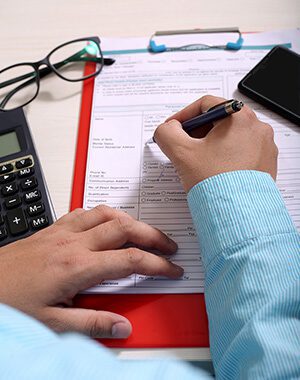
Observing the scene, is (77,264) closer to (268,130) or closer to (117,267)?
(117,267)

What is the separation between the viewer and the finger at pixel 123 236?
1.71ft

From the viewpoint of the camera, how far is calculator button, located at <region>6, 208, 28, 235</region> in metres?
0.54

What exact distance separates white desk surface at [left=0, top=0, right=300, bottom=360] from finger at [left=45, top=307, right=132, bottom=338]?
308 mm

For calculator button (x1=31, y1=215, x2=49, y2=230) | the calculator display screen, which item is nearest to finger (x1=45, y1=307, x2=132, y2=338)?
calculator button (x1=31, y1=215, x2=49, y2=230)

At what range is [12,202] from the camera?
0.55 meters

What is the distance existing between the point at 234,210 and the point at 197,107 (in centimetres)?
17

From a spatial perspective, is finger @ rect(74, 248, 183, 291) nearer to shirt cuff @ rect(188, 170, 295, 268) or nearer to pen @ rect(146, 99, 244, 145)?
shirt cuff @ rect(188, 170, 295, 268)

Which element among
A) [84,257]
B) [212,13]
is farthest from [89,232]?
[212,13]

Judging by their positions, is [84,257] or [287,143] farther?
[287,143]

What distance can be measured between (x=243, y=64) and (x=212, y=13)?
123 mm

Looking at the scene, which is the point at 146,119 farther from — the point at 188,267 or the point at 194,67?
the point at 188,267

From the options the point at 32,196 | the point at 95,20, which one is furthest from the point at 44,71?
the point at 32,196

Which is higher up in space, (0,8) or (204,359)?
(0,8)

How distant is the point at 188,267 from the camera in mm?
523
